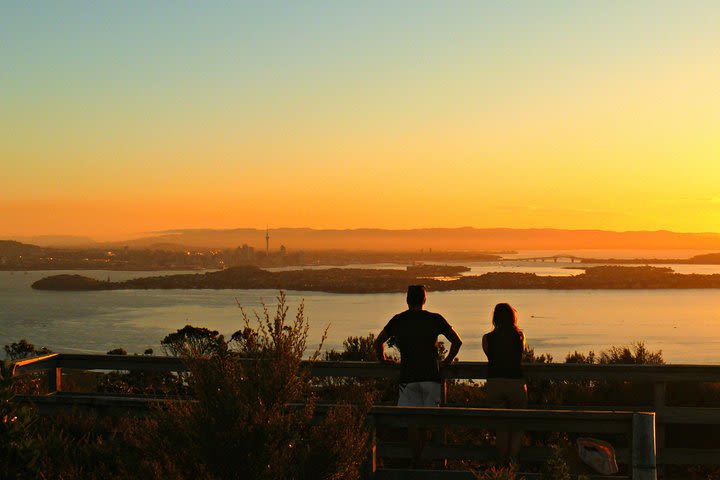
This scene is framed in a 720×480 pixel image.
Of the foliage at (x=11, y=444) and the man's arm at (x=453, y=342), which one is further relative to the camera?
the man's arm at (x=453, y=342)

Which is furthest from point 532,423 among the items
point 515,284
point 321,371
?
point 515,284

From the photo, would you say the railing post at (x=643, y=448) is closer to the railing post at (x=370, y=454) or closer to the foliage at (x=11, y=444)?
the railing post at (x=370, y=454)

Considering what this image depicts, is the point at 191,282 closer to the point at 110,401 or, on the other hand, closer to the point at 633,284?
the point at 633,284

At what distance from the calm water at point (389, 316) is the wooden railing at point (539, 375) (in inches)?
2198

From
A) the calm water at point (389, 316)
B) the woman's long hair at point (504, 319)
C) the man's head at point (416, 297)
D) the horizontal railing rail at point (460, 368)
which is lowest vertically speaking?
the calm water at point (389, 316)

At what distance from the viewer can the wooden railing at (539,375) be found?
5480mm

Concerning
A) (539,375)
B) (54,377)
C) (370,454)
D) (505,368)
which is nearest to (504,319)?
(505,368)

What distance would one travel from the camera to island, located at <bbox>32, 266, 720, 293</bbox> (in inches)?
5881

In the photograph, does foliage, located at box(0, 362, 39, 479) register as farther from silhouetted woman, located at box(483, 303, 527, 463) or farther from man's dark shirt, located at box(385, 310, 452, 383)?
silhouetted woman, located at box(483, 303, 527, 463)

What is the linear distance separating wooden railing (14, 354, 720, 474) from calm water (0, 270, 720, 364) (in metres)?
55.8

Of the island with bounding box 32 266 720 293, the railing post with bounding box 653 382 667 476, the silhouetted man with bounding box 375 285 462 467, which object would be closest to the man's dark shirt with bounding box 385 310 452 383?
the silhouetted man with bounding box 375 285 462 467

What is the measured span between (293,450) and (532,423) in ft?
4.51

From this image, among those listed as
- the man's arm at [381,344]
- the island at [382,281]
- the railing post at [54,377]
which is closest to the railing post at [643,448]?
the man's arm at [381,344]

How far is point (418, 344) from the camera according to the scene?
657 cm
